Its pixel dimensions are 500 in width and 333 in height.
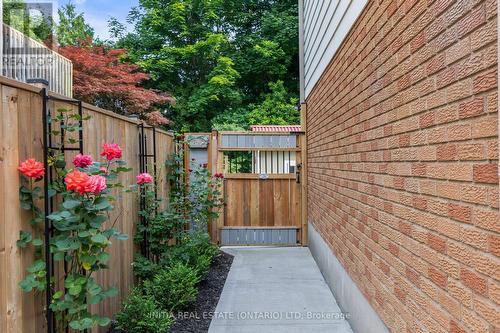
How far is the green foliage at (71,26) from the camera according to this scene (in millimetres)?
13773

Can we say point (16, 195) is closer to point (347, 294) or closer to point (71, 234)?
point (71, 234)

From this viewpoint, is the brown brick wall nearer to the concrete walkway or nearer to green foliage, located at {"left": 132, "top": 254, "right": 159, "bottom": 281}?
the concrete walkway

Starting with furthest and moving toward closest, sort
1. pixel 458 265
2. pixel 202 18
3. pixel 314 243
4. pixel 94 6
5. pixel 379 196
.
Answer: pixel 94 6
pixel 202 18
pixel 314 243
pixel 379 196
pixel 458 265

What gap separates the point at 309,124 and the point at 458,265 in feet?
15.0

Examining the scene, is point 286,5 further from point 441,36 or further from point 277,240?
point 441,36

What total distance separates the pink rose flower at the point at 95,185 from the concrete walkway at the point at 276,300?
1.67 metres

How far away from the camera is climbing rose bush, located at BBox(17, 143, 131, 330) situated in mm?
1720

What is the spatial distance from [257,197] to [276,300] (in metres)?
2.48

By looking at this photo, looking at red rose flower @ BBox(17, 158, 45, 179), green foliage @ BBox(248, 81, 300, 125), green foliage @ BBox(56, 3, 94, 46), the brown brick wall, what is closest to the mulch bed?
the brown brick wall

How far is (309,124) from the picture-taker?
577 cm

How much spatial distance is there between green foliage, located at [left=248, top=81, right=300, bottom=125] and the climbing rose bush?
36.4ft

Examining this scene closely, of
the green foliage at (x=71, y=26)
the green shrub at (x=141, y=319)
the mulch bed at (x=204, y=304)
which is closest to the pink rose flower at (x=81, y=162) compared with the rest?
the green shrub at (x=141, y=319)

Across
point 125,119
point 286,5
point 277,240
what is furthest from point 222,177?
point 286,5

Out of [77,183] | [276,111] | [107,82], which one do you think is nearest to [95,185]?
[77,183]
